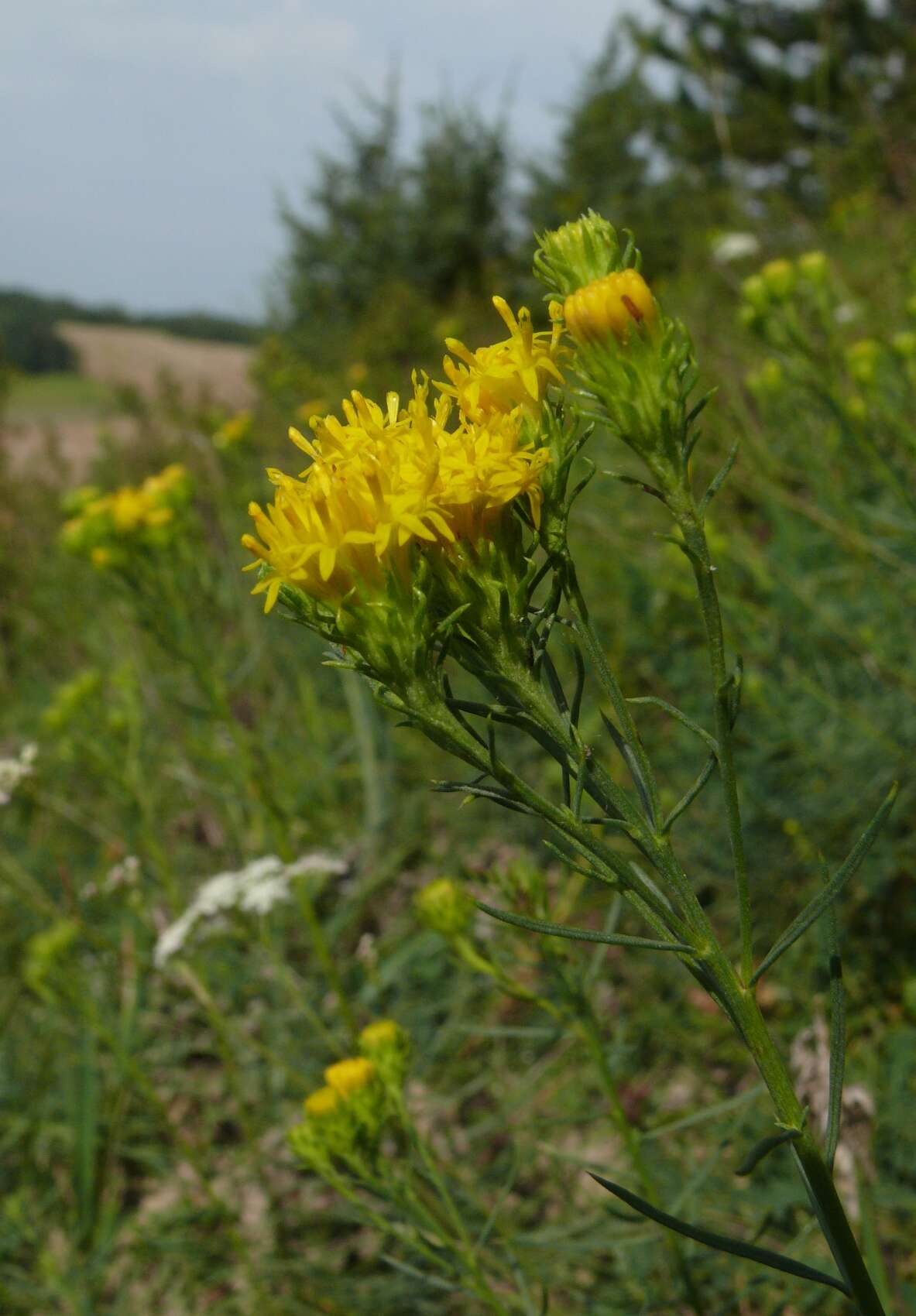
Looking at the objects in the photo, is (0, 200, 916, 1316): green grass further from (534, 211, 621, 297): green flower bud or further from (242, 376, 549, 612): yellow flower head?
(534, 211, 621, 297): green flower bud

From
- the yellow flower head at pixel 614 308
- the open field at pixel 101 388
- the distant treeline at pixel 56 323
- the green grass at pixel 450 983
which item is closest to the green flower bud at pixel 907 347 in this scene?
the green grass at pixel 450 983

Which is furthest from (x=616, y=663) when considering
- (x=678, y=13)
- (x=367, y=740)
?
(x=678, y=13)

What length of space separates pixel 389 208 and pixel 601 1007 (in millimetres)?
14842

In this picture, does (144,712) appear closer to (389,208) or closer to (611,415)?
(611,415)

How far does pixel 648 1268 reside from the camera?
1.82 metres

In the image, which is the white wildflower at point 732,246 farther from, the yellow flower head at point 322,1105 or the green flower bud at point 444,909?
the yellow flower head at point 322,1105

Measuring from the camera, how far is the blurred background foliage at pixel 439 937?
2020mm

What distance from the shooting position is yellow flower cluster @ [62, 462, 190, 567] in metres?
2.72

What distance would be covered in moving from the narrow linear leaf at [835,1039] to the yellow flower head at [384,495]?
1.34ft

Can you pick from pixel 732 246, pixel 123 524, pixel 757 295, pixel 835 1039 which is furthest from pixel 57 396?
pixel 835 1039

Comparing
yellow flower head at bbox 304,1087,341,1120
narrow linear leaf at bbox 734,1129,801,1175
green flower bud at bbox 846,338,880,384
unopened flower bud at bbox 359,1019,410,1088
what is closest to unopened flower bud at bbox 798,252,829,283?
green flower bud at bbox 846,338,880,384

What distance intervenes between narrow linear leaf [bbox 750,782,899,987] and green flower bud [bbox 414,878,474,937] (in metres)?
0.88

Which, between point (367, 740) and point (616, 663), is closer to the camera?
point (616, 663)

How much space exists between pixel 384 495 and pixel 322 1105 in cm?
97
